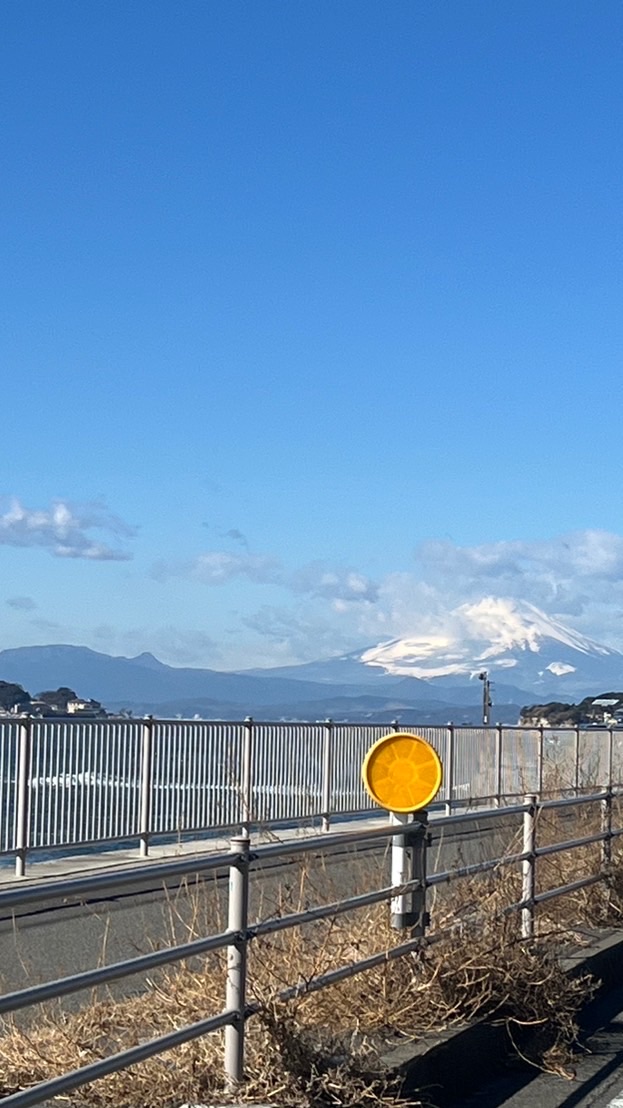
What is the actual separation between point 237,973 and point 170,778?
1079cm

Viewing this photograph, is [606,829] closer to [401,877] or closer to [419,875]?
[419,875]

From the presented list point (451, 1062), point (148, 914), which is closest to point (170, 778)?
point (148, 914)

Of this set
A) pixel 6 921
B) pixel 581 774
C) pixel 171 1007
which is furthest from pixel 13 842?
pixel 581 774

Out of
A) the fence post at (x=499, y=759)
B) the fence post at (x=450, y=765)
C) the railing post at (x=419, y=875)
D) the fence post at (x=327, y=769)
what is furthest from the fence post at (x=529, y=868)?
the fence post at (x=499, y=759)

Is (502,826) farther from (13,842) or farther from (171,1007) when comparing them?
(13,842)

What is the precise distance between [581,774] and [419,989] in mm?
16126

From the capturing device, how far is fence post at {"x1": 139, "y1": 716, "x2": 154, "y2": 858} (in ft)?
54.5

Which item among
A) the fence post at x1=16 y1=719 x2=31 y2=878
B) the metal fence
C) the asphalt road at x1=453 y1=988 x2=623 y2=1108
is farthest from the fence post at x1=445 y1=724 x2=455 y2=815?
the asphalt road at x1=453 y1=988 x2=623 y2=1108

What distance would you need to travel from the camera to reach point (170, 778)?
1708cm

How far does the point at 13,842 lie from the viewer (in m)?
14.9

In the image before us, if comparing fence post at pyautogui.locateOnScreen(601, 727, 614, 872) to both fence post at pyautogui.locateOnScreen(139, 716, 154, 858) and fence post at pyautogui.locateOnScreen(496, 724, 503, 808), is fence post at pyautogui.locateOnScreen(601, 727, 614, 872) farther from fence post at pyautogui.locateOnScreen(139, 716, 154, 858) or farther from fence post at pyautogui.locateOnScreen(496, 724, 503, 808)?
fence post at pyautogui.locateOnScreen(496, 724, 503, 808)

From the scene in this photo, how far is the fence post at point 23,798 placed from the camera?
14836mm

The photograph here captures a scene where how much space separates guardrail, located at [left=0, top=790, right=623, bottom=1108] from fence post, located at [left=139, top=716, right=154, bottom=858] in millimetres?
7478

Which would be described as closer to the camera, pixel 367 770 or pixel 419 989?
pixel 419 989
